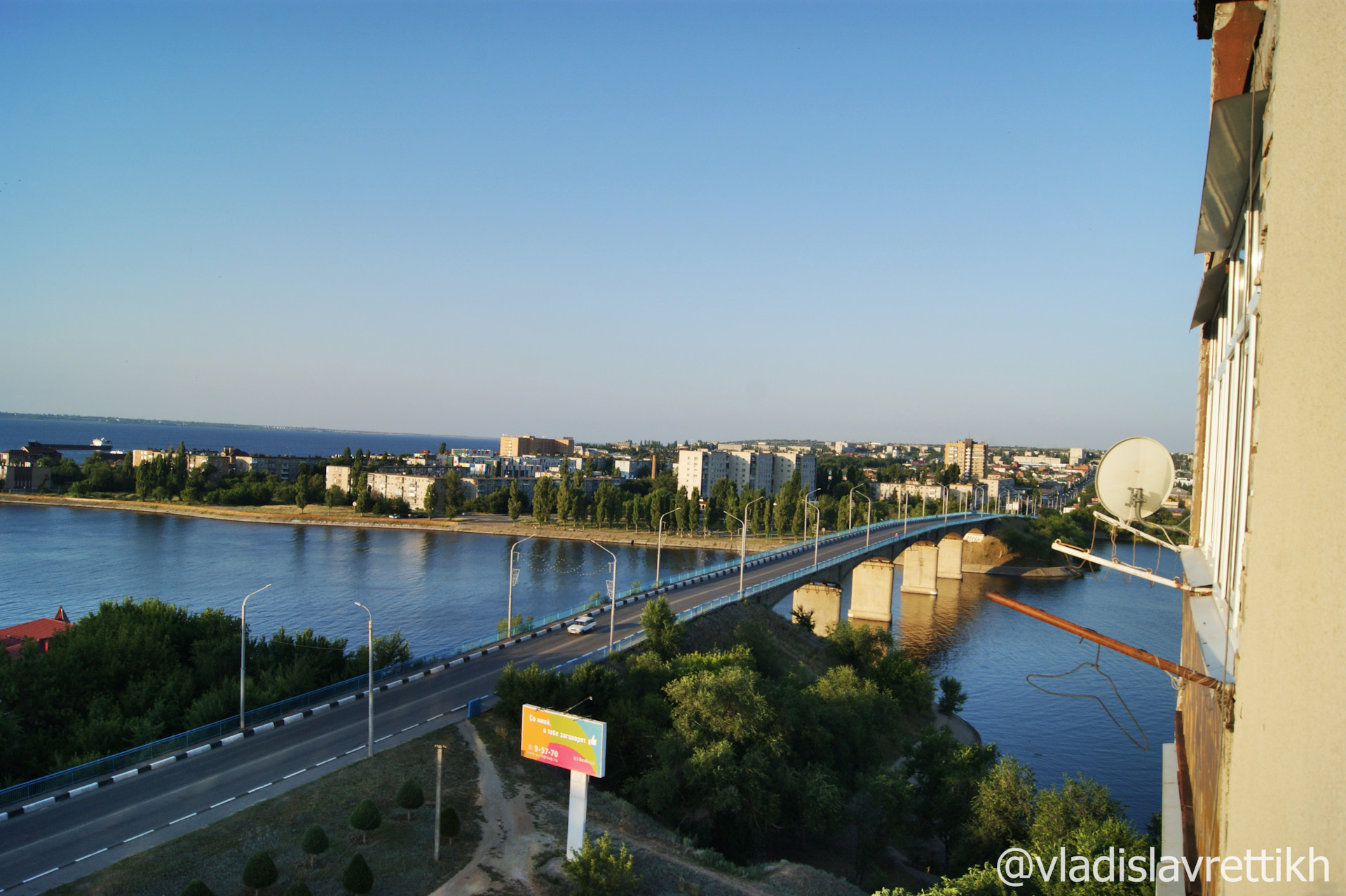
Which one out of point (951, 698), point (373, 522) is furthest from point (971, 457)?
point (951, 698)

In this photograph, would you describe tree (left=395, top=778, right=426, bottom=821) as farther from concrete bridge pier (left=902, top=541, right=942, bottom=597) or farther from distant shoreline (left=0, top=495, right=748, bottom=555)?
distant shoreline (left=0, top=495, right=748, bottom=555)

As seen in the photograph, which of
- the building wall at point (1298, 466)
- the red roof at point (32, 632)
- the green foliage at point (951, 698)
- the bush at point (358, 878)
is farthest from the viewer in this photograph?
the green foliage at point (951, 698)

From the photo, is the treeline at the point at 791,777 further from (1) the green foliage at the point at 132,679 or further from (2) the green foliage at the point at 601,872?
(1) the green foliage at the point at 132,679

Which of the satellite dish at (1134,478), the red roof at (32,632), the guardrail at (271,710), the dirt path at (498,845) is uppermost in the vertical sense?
the satellite dish at (1134,478)

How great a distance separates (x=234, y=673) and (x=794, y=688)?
18641 mm

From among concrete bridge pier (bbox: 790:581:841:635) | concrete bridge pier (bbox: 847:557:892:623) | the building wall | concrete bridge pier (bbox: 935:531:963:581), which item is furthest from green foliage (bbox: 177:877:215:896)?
concrete bridge pier (bbox: 935:531:963:581)

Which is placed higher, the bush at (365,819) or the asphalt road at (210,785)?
the bush at (365,819)

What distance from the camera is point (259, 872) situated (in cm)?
1242

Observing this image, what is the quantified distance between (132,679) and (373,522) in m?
67.2

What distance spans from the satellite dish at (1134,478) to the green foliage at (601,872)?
35.8 feet

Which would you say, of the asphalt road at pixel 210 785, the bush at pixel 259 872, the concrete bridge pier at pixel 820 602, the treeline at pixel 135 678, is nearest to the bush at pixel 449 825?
the bush at pixel 259 872

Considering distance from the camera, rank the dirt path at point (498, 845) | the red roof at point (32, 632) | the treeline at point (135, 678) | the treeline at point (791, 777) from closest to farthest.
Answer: the dirt path at point (498, 845) → the treeline at point (791, 777) → the treeline at point (135, 678) → the red roof at point (32, 632)

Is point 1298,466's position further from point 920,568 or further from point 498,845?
point 920,568

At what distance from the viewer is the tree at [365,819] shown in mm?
14516
